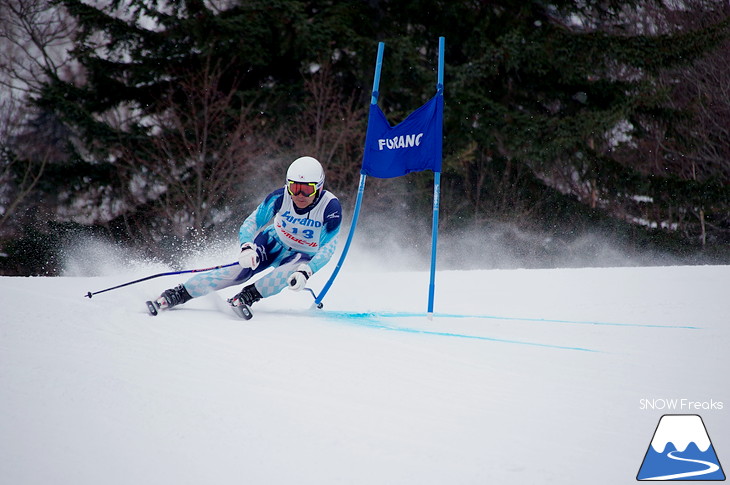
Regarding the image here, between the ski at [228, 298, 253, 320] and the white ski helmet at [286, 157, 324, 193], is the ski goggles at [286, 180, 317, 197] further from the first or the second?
the ski at [228, 298, 253, 320]

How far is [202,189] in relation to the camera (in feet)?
50.1

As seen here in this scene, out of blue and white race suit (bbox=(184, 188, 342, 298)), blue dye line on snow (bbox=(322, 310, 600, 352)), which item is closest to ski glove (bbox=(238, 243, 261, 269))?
blue and white race suit (bbox=(184, 188, 342, 298))

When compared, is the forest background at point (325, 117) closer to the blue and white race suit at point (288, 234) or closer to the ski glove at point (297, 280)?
the blue and white race suit at point (288, 234)

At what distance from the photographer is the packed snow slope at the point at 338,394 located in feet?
7.52

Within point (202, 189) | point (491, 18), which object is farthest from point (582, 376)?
point (491, 18)

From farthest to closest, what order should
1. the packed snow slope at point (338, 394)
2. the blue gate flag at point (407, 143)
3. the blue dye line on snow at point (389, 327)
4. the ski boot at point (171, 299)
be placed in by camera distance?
the blue gate flag at point (407, 143) < the ski boot at point (171, 299) < the blue dye line on snow at point (389, 327) < the packed snow slope at point (338, 394)

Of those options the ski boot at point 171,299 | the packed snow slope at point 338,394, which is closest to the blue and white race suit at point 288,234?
the ski boot at point 171,299

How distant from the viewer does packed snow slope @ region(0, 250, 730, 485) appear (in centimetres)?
229

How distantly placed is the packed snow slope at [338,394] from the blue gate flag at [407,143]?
1277 mm

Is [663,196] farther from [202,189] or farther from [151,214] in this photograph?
[151,214]

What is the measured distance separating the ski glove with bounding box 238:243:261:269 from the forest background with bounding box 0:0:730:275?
32.4 ft

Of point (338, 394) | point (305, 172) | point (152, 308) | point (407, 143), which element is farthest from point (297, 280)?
point (338, 394)

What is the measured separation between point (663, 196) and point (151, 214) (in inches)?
523

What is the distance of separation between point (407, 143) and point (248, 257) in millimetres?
1648
